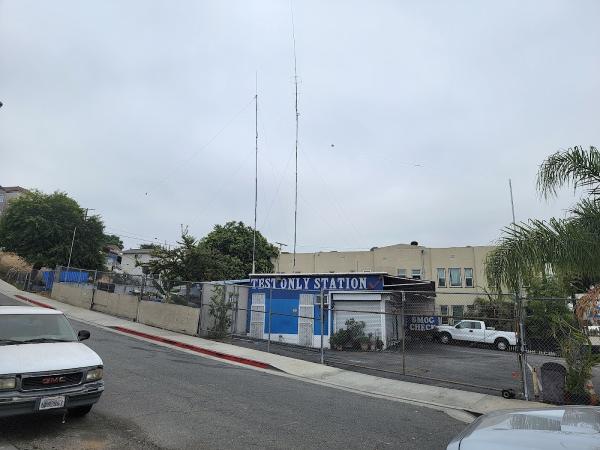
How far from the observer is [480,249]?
40844mm

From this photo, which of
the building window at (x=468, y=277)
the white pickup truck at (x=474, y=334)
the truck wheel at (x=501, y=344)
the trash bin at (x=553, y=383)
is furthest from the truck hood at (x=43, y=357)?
the building window at (x=468, y=277)

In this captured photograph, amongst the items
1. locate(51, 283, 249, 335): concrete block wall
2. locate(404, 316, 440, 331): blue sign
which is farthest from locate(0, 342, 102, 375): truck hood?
locate(404, 316, 440, 331): blue sign

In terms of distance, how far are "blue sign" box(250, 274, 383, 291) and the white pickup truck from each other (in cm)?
790

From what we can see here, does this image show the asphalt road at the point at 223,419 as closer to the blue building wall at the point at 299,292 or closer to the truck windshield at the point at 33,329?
the truck windshield at the point at 33,329

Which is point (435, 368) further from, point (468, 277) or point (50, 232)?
point (50, 232)

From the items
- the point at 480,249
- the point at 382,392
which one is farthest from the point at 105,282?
the point at 480,249

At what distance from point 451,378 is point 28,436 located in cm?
1038

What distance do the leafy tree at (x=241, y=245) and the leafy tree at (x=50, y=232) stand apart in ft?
40.5

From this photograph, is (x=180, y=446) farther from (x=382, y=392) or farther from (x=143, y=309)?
(x=143, y=309)

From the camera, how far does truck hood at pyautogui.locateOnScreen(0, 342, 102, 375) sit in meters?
5.49

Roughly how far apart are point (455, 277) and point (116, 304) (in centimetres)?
3041

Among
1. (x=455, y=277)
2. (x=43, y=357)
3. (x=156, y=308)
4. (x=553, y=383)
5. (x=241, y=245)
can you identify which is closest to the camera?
(x=43, y=357)

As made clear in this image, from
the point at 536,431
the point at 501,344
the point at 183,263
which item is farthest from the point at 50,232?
the point at 536,431

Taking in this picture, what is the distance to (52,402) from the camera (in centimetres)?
555
